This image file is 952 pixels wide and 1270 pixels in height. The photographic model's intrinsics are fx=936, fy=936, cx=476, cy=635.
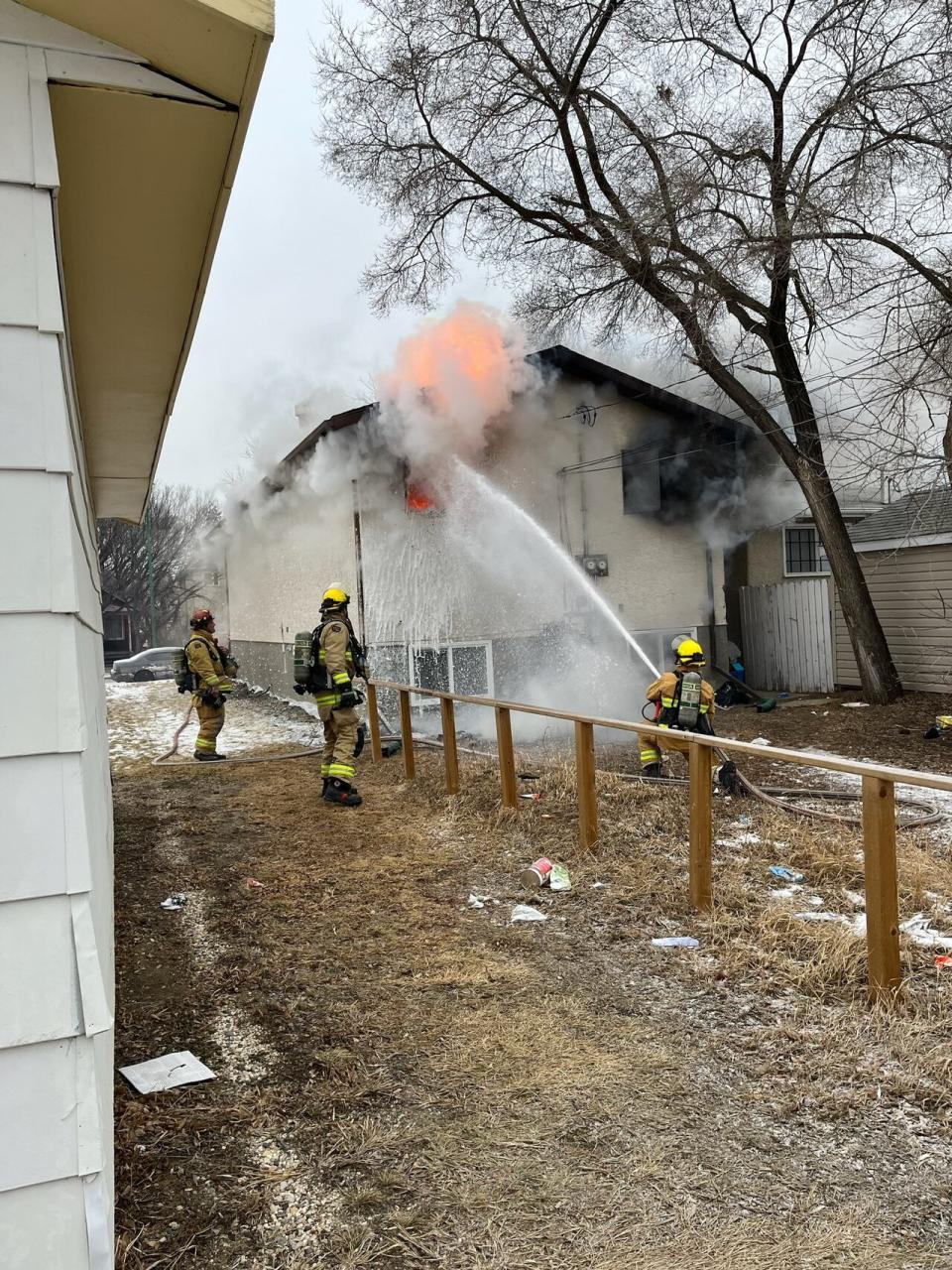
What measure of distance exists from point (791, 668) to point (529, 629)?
18.5 feet

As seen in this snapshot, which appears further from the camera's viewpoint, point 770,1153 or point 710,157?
point 710,157

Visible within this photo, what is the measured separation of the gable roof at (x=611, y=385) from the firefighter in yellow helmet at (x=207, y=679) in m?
3.95

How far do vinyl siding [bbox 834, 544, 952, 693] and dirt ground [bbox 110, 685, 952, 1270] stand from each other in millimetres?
8864

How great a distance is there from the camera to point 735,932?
457 centimetres

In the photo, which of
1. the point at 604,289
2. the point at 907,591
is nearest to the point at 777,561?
the point at 907,591

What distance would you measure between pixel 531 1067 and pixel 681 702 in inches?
182

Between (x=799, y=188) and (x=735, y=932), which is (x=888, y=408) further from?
(x=735, y=932)

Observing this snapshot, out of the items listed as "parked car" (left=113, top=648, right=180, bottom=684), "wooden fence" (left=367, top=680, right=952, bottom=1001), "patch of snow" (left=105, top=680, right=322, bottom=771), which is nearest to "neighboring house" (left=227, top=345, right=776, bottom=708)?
"patch of snow" (left=105, top=680, right=322, bottom=771)

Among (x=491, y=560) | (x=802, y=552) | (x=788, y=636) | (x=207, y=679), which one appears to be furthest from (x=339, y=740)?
(x=802, y=552)

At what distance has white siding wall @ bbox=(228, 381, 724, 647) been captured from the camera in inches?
521

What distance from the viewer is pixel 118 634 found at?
159ft

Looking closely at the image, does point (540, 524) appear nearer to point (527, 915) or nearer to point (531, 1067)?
point (527, 915)

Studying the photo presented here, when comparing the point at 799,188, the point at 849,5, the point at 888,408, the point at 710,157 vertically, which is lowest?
the point at 888,408

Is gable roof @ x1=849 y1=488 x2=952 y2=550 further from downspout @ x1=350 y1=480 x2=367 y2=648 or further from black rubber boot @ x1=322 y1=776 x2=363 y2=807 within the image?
black rubber boot @ x1=322 y1=776 x2=363 y2=807
